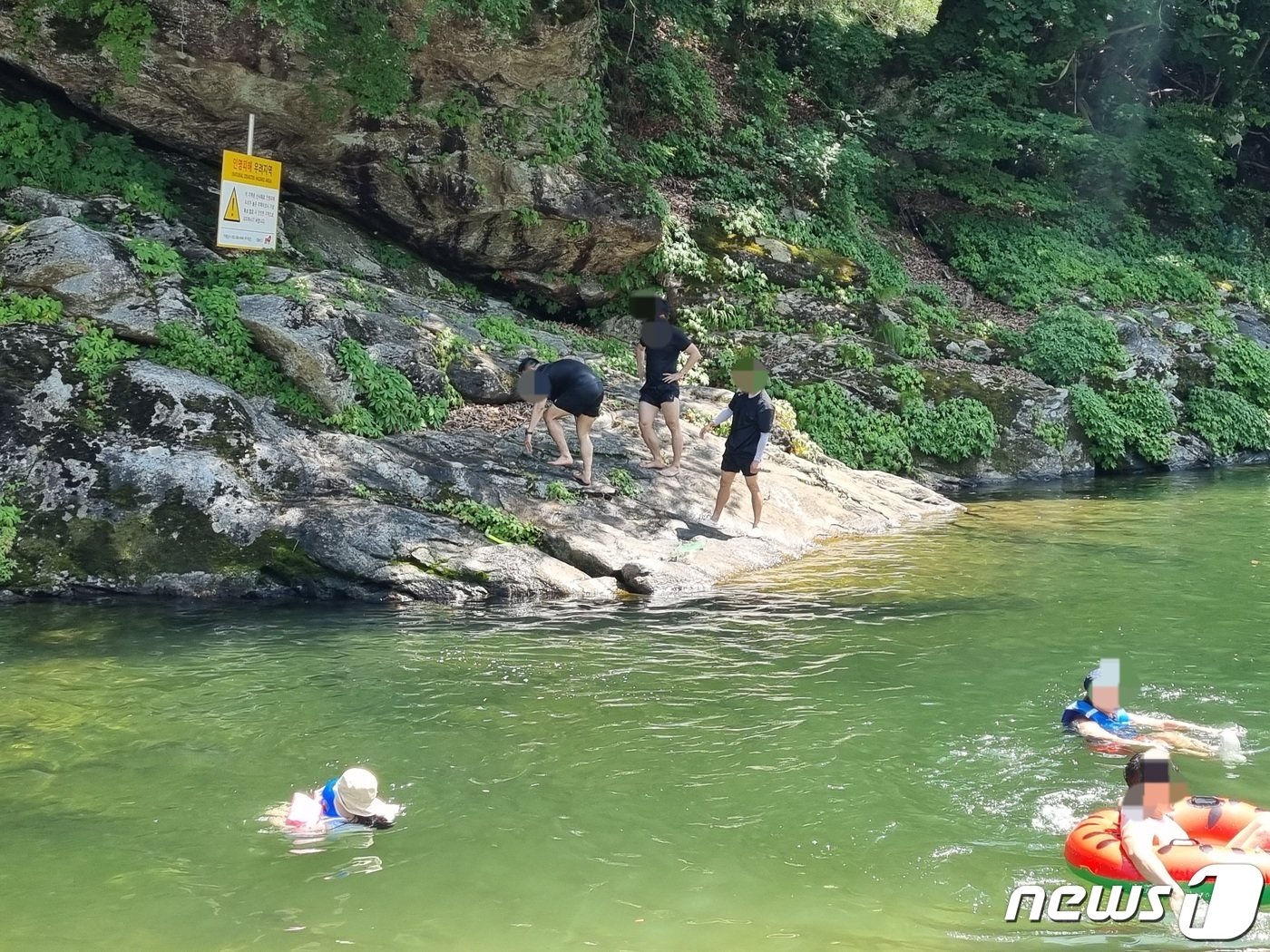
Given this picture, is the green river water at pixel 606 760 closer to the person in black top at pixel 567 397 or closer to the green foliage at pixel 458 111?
the person in black top at pixel 567 397

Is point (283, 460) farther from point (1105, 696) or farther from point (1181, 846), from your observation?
point (1181, 846)

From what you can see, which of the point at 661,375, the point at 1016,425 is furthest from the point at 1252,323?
the point at 661,375

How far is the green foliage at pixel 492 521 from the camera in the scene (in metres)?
10.9

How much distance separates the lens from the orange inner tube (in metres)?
4.71

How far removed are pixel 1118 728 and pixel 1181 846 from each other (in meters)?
1.68

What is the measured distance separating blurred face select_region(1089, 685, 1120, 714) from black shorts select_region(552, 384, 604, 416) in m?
6.43

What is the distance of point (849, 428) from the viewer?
Answer: 1730cm

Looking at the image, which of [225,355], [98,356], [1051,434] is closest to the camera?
[98,356]

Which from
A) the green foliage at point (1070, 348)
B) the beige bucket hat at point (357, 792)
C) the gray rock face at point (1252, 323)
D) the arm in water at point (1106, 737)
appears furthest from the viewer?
the gray rock face at point (1252, 323)

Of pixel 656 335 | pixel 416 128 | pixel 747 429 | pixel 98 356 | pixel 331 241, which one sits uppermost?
pixel 416 128

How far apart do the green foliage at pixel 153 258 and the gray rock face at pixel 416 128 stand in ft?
9.15

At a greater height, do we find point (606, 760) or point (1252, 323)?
point (1252, 323)

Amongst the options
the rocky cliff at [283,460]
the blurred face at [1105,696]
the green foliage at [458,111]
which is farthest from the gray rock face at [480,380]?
the blurred face at [1105,696]

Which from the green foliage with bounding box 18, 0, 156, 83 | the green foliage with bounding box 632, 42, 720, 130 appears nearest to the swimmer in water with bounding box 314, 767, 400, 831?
the green foliage with bounding box 18, 0, 156, 83
